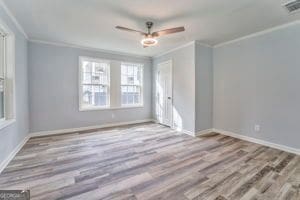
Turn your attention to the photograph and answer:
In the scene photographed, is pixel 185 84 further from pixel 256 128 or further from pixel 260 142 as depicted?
pixel 260 142

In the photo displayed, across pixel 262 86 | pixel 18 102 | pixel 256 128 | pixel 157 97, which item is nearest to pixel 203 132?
pixel 256 128

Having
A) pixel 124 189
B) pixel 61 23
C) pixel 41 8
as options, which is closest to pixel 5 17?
pixel 41 8

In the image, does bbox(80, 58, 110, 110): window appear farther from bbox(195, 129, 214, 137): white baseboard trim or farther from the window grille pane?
bbox(195, 129, 214, 137): white baseboard trim

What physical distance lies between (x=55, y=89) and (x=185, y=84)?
365 cm

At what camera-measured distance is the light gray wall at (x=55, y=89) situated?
3998mm

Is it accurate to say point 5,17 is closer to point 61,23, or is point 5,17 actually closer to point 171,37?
point 61,23

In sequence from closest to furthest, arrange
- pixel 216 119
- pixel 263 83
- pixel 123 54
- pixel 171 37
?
pixel 263 83
pixel 171 37
pixel 216 119
pixel 123 54

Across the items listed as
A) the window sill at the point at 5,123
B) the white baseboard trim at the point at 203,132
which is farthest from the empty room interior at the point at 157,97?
the white baseboard trim at the point at 203,132

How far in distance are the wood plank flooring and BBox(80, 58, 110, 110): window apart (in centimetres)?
146

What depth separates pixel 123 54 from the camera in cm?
527

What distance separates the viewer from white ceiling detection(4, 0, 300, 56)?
2.36 meters

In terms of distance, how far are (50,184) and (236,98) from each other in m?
4.20

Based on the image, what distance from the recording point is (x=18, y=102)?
3115 millimetres

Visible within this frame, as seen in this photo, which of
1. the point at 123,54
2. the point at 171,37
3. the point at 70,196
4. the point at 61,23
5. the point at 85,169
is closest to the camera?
the point at 70,196
